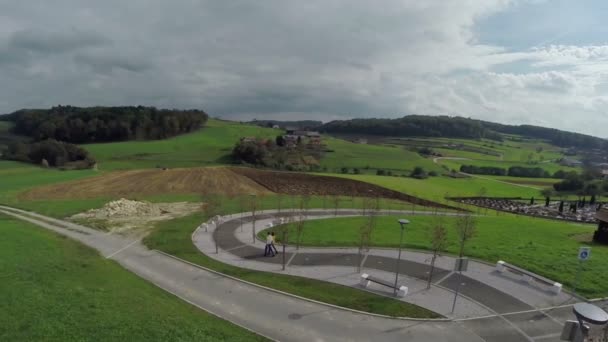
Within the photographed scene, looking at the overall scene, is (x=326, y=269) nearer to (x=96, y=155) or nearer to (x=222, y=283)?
(x=222, y=283)

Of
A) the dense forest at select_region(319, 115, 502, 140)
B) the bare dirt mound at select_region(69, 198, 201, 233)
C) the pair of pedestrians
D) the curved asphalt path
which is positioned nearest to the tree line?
the dense forest at select_region(319, 115, 502, 140)

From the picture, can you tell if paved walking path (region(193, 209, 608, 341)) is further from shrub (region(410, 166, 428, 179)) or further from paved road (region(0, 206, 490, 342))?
shrub (region(410, 166, 428, 179))

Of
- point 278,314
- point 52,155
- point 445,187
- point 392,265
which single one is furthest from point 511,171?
point 52,155

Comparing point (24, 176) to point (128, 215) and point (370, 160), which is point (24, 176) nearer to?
point (128, 215)

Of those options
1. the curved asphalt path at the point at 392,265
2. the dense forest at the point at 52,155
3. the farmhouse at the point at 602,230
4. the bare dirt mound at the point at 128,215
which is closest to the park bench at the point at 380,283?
the curved asphalt path at the point at 392,265

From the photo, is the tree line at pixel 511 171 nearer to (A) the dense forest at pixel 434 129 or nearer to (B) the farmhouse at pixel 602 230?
(B) the farmhouse at pixel 602 230
